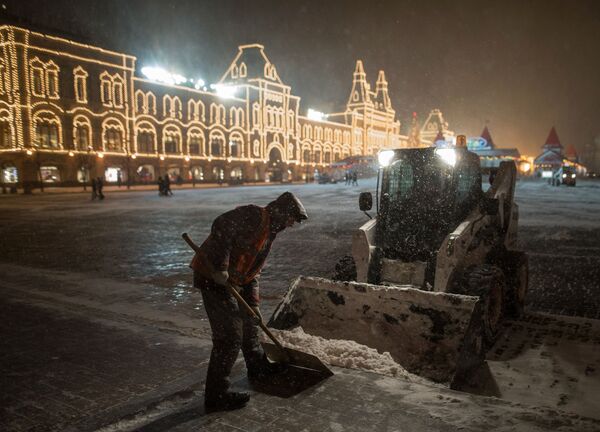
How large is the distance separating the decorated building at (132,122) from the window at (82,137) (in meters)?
0.10

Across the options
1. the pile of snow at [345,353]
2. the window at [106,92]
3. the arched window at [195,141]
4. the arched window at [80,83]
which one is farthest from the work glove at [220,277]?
the arched window at [195,141]

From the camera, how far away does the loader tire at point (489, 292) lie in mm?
5086

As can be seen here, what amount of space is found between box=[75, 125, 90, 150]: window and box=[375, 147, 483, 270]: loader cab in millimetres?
47359

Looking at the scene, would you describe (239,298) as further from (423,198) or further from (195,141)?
(195,141)

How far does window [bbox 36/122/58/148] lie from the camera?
43781mm

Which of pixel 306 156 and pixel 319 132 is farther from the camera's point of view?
pixel 319 132

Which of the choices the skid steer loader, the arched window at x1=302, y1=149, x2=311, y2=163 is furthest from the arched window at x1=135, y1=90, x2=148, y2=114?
the skid steer loader

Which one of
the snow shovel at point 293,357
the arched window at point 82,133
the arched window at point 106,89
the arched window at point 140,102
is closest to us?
the snow shovel at point 293,357

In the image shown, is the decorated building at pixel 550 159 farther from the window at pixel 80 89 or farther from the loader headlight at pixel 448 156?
the loader headlight at pixel 448 156

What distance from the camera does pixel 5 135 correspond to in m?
42.2

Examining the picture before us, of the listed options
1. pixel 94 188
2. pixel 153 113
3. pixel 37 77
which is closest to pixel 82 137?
pixel 37 77

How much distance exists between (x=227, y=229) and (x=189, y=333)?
2.51 metres

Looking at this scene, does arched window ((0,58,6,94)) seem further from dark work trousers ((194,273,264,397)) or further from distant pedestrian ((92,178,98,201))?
dark work trousers ((194,273,264,397))

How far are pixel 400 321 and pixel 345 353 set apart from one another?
0.64 m
